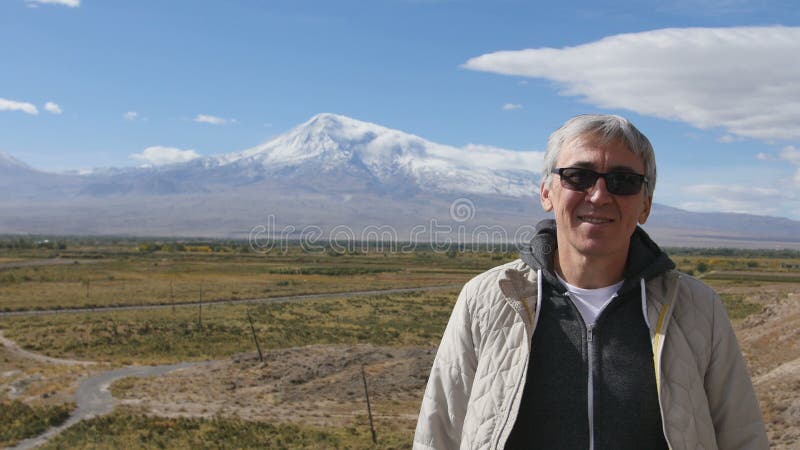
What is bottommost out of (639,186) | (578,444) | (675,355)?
(578,444)

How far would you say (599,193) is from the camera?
2607 mm

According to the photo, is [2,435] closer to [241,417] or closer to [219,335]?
[241,417]

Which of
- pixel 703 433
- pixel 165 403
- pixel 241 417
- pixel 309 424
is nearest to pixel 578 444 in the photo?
pixel 703 433

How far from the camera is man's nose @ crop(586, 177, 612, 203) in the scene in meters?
2.60

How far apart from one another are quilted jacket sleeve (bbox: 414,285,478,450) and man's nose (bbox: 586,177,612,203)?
0.61 m

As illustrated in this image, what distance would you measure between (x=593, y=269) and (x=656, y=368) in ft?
1.40

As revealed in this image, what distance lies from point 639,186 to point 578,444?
99 centimetres

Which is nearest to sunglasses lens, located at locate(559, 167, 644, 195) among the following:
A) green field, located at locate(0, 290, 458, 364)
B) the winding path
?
the winding path

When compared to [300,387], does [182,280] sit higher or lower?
higher

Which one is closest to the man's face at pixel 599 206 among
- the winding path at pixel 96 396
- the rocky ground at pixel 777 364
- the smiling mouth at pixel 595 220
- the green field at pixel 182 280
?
the smiling mouth at pixel 595 220

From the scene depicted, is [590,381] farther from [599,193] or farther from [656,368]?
[599,193]

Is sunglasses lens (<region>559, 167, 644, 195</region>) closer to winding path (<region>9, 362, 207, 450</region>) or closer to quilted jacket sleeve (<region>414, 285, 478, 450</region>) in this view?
quilted jacket sleeve (<region>414, 285, 478, 450</region>)

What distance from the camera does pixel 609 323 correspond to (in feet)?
8.61

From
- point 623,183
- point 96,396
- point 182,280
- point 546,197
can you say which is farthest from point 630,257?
point 182,280
